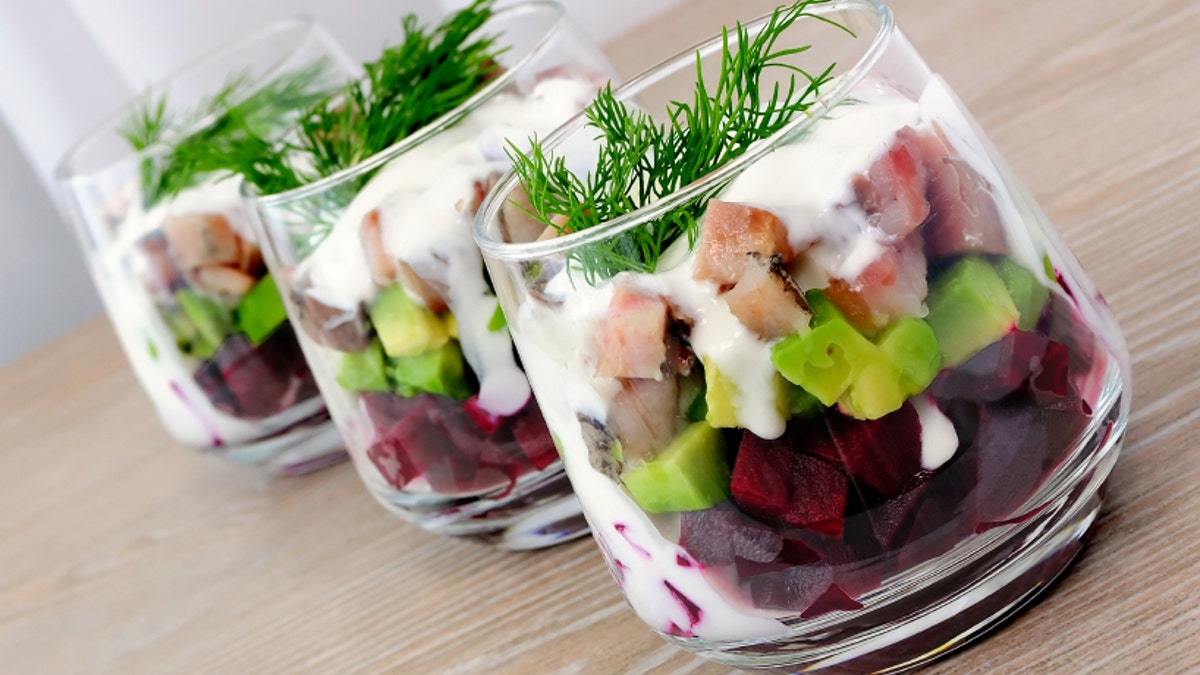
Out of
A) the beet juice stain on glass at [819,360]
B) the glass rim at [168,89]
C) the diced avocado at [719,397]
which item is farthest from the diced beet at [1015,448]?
the glass rim at [168,89]

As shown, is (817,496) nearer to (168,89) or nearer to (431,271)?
(431,271)

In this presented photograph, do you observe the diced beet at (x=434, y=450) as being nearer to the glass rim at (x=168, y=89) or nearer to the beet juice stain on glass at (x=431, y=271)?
the beet juice stain on glass at (x=431, y=271)

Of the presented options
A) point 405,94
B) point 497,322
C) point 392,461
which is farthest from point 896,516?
point 405,94

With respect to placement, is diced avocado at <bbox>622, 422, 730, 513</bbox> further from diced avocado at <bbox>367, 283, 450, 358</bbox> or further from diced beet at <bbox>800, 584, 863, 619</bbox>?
diced avocado at <bbox>367, 283, 450, 358</bbox>

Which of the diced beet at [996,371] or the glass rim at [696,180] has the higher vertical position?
the glass rim at [696,180]

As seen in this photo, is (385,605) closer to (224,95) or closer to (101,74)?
(224,95)

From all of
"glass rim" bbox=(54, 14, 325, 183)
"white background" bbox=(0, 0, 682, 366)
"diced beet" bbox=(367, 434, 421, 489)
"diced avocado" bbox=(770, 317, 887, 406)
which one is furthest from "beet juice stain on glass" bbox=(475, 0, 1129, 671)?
"white background" bbox=(0, 0, 682, 366)
